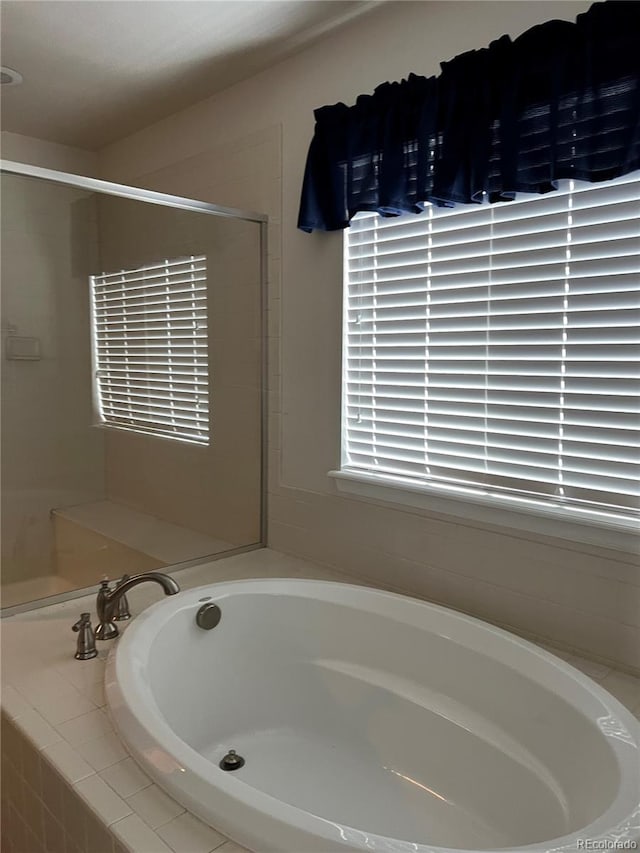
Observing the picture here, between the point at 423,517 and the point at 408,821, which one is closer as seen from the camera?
the point at 408,821

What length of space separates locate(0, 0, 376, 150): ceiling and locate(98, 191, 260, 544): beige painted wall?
0.60 meters

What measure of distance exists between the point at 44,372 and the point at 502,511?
5.17 ft

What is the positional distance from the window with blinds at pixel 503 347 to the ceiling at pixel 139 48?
731mm

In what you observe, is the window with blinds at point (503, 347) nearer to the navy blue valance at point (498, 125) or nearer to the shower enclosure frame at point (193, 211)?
the navy blue valance at point (498, 125)

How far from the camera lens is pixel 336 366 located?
93.3 inches

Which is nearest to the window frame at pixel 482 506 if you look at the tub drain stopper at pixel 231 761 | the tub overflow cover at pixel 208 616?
the tub overflow cover at pixel 208 616

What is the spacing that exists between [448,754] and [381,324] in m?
1.34

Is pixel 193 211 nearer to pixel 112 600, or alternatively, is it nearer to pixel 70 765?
pixel 112 600

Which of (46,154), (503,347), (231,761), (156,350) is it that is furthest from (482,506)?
(46,154)

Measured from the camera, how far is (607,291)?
165 centimetres

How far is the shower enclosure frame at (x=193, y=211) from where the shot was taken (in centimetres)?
202

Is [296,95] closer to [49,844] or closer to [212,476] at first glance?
[212,476]

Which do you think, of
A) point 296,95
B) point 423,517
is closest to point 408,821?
point 423,517

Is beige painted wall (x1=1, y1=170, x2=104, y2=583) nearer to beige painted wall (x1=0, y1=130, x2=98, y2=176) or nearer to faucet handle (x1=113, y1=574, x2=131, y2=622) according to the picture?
faucet handle (x1=113, y1=574, x2=131, y2=622)
